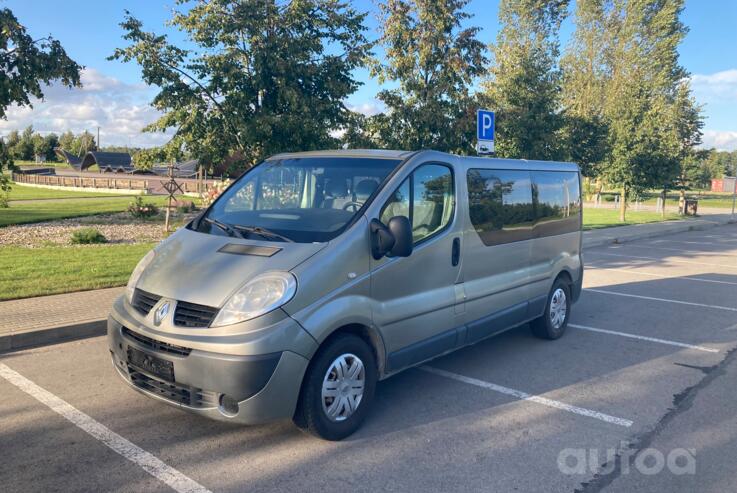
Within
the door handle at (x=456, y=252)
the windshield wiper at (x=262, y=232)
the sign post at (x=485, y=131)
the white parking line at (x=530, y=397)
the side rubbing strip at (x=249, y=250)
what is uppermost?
the sign post at (x=485, y=131)

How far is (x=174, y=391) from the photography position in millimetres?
3547

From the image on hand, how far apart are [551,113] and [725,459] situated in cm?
1519

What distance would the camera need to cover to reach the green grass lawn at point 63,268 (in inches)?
303

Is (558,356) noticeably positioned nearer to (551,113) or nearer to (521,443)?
(521,443)

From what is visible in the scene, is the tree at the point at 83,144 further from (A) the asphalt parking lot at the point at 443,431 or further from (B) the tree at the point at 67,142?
(A) the asphalt parking lot at the point at 443,431

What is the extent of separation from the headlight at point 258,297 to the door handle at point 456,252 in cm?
170

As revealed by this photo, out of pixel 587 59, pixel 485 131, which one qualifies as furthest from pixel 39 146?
pixel 485 131

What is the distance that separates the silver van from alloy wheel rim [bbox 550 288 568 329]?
1159 millimetres

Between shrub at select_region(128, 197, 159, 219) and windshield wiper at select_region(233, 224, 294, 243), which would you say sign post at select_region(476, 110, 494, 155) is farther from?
shrub at select_region(128, 197, 159, 219)

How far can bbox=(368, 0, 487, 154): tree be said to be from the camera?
42.2ft

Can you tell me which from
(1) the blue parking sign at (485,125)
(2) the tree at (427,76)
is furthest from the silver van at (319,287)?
(2) the tree at (427,76)

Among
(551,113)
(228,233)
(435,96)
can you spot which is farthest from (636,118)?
(228,233)

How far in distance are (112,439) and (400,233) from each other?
236cm

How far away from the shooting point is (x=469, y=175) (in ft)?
16.6
